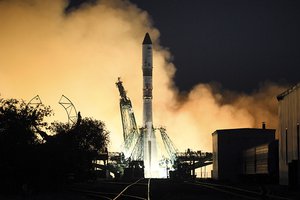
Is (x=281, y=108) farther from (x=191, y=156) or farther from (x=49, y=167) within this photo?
(x=191, y=156)

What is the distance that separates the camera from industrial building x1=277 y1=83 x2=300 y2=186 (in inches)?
2557

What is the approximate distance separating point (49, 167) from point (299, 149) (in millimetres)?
25257

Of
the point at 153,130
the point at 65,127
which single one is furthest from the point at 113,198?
the point at 153,130

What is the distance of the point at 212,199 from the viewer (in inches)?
2018

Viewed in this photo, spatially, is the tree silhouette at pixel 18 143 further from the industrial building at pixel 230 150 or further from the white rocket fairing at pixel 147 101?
the white rocket fairing at pixel 147 101

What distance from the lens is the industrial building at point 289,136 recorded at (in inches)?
2557

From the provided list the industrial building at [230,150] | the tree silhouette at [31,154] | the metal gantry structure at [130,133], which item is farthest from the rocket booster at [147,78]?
the tree silhouette at [31,154]

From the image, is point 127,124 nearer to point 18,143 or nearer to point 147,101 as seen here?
point 147,101

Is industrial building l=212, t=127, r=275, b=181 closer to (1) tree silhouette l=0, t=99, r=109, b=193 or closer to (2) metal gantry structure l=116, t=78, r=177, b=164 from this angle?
(1) tree silhouette l=0, t=99, r=109, b=193

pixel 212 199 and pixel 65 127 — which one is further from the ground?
pixel 65 127

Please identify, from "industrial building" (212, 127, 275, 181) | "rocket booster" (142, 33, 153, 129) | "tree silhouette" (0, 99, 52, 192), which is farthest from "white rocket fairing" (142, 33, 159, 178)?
"tree silhouette" (0, 99, 52, 192)

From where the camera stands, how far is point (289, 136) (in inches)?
2707

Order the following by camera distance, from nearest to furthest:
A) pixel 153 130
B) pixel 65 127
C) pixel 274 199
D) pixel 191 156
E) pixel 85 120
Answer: pixel 274 199 → pixel 65 127 → pixel 85 120 → pixel 153 130 → pixel 191 156

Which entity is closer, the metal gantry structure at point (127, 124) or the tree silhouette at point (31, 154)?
the tree silhouette at point (31, 154)
